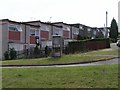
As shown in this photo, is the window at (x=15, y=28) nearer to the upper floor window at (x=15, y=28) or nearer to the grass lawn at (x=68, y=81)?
the upper floor window at (x=15, y=28)

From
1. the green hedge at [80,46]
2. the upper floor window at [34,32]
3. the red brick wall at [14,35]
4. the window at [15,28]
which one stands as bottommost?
the green hedge at [80,46]

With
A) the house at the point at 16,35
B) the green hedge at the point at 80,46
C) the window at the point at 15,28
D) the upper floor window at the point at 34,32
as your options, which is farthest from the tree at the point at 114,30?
the window at the point at 15,28

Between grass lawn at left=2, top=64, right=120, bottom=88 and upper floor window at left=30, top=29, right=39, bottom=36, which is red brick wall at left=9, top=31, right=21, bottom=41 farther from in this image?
grass lawn at left=2, top=64, right=120, bottom=88

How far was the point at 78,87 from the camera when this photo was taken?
35.7 feet

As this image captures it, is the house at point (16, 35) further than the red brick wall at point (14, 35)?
No

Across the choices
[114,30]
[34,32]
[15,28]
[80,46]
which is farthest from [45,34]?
[114,30]

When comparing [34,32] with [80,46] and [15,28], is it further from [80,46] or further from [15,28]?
[80,46]

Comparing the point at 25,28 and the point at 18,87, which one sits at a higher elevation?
the point at 25,28

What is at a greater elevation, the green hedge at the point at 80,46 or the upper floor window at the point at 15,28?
the upper floor window at the point at 15,28

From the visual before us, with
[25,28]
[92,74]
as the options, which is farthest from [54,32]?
[92,74]

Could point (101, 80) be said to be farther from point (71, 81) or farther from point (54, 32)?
point (54, 32)

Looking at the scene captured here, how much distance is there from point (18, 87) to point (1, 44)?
4046 cm

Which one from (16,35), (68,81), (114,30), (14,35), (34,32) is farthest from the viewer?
(114,30)

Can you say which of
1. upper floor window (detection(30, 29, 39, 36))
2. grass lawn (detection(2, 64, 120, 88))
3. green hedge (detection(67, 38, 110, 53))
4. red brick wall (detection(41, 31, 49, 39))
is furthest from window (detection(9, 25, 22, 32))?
grass lawn (detection(2, 64, 120, 88))
